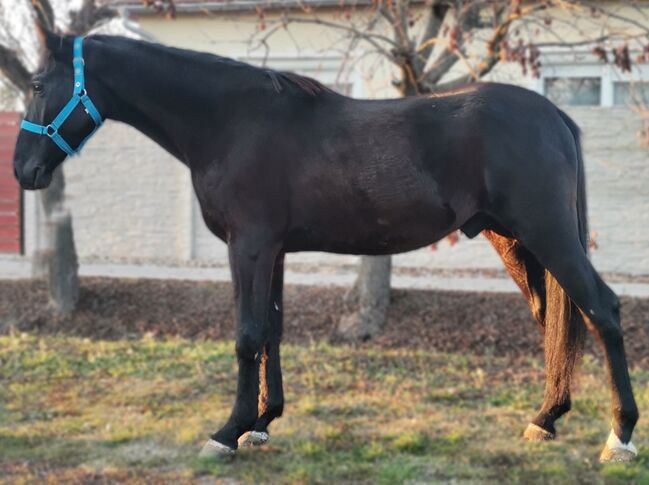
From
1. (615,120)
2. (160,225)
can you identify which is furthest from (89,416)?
(615,120)

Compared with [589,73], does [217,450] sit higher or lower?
lower

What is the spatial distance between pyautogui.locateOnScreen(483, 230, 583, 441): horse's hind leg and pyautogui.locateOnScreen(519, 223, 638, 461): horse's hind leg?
223mm

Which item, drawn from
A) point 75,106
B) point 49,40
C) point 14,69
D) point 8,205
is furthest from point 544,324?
point 8,205

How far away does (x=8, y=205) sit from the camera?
39.4 feet

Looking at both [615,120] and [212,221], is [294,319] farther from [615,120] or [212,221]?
[212,221]

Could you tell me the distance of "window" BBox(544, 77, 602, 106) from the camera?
1172 centimetres

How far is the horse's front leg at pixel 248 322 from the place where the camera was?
9.19 ft

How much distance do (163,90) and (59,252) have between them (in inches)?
283

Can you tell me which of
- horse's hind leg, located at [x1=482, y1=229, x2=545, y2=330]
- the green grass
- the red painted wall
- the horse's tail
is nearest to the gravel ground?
the green grass

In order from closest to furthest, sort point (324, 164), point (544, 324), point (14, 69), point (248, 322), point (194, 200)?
point (324, 164)
point (248, 322)
point (544, 324)
point (14, 69)
point (194, 200)

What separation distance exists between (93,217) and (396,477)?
32.1 feet

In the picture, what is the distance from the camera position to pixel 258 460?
3582mm

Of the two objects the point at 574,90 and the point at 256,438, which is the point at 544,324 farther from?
the point at 574,90

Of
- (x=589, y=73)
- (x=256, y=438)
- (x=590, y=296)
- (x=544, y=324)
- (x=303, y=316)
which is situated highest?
(x=589, y=73)
